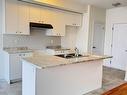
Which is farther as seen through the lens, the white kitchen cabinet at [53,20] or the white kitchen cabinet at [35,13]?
the white kitchen cabinet at [53,20]

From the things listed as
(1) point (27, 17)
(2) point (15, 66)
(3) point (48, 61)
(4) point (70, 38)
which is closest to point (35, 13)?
(1) point (27, 17)

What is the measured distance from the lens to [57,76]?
2.80 m

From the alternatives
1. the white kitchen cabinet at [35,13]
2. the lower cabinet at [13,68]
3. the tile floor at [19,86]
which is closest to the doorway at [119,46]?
the tile floor at [19,86]

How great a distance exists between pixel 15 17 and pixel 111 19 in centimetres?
432

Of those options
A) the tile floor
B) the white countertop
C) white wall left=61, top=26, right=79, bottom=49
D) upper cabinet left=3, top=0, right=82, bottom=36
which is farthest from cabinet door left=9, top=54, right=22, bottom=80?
white wall left=61, top=26, right=79, bottom=49

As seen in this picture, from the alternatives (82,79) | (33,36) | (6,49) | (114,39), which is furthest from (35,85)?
(114,39)

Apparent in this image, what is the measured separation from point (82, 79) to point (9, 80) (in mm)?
2142

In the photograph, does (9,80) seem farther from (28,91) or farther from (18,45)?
(28,91)

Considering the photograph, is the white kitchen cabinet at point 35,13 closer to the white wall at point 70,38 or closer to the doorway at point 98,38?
the white wall at point 70,38

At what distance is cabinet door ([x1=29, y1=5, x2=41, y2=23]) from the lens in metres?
4.41

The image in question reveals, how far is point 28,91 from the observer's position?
2.75m

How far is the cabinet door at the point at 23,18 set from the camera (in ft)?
13.7

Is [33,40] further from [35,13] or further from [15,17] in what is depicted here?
[15,17]

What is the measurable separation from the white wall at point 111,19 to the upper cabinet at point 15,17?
391 cm
